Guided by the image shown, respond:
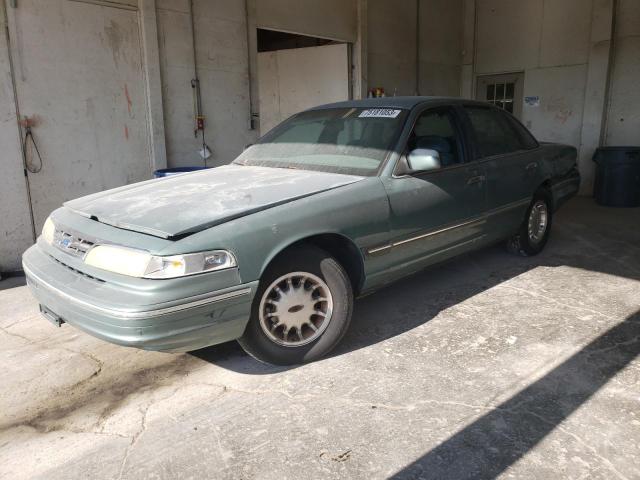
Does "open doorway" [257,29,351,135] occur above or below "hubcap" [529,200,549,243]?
above

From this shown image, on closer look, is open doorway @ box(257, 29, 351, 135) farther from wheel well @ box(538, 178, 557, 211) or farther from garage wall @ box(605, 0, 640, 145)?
garage wall @ box(605, 0, 640, 145)

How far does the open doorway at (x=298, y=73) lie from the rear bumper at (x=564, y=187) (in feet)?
14.2

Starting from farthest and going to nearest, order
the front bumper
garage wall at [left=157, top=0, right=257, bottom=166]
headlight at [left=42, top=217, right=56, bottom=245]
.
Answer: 1. garage wall at [left=157, top=0, right=257, bottom=166]
2. headlight at [left=42, top=217, right=56, bottom=245]
3. the front bumper

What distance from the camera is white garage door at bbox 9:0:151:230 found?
538cm

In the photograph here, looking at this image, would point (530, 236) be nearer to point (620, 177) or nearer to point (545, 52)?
point (620, 177)

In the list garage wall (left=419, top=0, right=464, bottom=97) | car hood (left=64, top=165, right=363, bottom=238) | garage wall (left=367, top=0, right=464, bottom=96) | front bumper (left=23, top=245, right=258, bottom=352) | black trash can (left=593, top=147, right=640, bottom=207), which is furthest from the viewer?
garage wall (left=419, top=0, right=464, bottom=97)

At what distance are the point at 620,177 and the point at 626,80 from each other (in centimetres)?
183

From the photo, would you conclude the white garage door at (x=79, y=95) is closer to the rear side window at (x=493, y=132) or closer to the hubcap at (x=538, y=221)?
the rear side window at (x=493, y=132)

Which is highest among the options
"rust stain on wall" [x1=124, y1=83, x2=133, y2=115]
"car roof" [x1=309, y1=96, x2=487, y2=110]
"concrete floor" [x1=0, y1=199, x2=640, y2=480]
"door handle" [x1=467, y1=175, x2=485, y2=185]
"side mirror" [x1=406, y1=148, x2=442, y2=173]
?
"rust stain on wall" [x1=124, y1=83, x2=133, y2=115]

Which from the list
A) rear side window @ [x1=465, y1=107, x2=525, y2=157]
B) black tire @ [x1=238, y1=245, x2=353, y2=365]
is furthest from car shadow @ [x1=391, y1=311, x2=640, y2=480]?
rear side window @ [x1=465, y1=107, x2=525, y2=157]

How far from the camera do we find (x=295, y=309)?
3113 millimetres

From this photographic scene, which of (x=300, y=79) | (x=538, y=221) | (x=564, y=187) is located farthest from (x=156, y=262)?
(x=300, y=79)

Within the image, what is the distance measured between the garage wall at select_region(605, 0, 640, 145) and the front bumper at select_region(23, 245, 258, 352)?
8925 millimetres

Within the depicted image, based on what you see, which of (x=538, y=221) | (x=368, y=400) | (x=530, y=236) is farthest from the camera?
(x=538, y=221)
